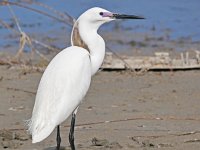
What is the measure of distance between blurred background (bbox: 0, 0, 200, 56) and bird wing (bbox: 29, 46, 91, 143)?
16.4ft

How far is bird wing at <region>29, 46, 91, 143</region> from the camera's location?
6.34m

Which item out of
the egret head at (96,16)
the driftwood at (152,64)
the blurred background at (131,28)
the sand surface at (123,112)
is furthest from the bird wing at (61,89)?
the blurred background at (131,28)

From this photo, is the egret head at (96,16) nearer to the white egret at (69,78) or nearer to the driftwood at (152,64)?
the white egret at (69,78)

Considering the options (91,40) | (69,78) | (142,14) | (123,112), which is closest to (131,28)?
(142,14)

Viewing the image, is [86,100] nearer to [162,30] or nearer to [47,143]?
[47,143]

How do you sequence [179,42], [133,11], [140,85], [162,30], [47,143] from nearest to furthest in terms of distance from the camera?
[47,143] → [140,85] → [179,42] → [162,30] → [133,11]

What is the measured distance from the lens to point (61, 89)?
647 centimetres

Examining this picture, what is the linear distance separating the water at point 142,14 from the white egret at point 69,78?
22.8ft

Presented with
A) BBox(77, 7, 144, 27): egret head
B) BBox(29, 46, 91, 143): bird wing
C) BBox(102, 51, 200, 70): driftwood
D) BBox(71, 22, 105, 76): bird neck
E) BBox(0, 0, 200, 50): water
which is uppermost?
BBox(77, 7, 144, 27): egret head

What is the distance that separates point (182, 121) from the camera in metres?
8.03

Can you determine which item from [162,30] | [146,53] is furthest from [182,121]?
[162,30]

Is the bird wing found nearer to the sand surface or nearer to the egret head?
the egret head

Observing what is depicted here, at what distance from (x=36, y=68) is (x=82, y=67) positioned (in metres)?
4.13

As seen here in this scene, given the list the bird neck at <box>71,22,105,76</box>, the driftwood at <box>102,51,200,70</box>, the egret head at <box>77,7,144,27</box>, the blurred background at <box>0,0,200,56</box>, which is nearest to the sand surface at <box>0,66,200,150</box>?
the driftwood at <box>102,51,200,70</box>
